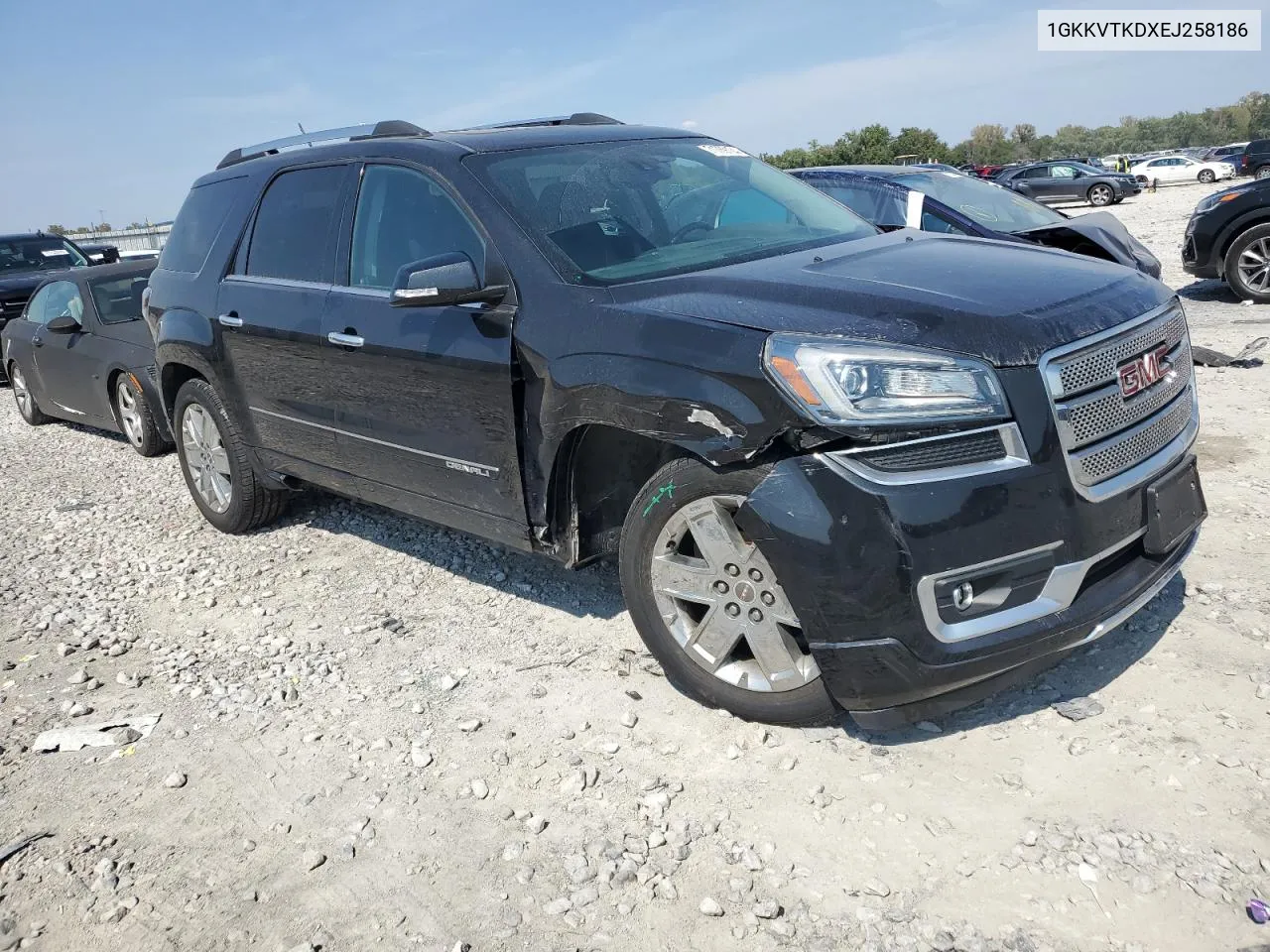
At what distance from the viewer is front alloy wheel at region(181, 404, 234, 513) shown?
5.59 metres

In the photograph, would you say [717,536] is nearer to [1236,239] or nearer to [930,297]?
[930,297]

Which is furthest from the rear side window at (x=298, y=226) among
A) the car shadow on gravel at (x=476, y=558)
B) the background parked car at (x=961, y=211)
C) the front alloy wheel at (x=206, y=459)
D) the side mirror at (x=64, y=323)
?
the background parked car at (x=961, y=211)

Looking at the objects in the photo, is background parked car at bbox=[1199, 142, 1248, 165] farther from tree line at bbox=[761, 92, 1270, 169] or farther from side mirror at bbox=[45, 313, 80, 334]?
side mirror at bbox=[45, 313, 80, 334]

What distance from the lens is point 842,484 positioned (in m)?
2.70

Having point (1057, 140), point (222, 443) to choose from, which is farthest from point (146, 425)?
point (1057, 140)

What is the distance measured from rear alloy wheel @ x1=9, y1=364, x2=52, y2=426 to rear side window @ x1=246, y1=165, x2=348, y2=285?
6.36 m

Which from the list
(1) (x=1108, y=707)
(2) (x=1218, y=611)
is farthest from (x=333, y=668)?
(2) (x=1218, y=611)

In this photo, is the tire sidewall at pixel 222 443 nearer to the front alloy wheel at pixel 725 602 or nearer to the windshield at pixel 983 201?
the front alloy wheel at pixel 725 602

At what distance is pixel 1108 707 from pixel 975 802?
2.20 ft

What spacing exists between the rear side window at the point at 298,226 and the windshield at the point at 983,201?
508cm

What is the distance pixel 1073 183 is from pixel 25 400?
3136cm

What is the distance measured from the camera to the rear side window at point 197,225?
531 centimetres

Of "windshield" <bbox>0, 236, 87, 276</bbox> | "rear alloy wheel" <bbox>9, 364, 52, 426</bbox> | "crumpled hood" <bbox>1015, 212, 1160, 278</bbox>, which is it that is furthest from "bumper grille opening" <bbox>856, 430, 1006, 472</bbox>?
"windshield" <bbox>0, 236, 87, 276</bbox>

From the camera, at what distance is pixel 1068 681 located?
11.0 feet
